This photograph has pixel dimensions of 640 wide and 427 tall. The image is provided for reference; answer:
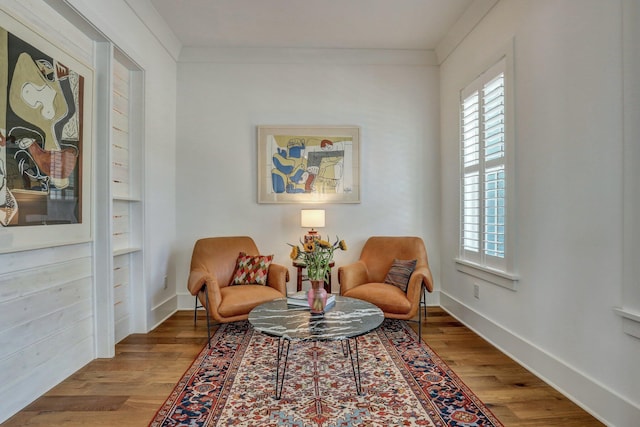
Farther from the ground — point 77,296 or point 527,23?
point 527,23

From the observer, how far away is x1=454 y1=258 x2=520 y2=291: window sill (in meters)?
2.82

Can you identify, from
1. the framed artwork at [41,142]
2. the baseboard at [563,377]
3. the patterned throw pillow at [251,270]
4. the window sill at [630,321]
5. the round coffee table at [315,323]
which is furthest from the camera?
the patterned throw pillow at [251,270]

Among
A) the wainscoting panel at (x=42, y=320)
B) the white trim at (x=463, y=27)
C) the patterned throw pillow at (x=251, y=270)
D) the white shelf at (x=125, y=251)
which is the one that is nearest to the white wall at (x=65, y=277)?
the wainscoting panel at (x=42, y=320)

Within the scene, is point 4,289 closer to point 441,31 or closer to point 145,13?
point 145,13

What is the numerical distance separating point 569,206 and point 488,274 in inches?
43.7

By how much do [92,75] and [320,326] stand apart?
2.57m

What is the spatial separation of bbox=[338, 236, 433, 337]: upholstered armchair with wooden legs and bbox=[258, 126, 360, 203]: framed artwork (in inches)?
27.9

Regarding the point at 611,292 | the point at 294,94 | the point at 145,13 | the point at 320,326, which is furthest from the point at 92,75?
the point at 611,292

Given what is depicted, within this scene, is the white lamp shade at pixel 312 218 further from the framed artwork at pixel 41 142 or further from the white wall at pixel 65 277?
the framed artwork at pixel 41 142

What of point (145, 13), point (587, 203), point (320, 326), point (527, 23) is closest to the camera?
point (587, 203)

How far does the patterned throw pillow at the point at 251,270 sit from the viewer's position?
3709mm

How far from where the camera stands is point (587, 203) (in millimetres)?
2094

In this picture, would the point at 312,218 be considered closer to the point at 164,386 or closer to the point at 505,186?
the point at 505,186

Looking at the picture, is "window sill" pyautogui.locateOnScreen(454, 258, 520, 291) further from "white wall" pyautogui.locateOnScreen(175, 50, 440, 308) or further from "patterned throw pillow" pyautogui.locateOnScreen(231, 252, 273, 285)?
"patterned throw pillow" pyautogui.locateOnScreen(231, 252, 273, 285)
